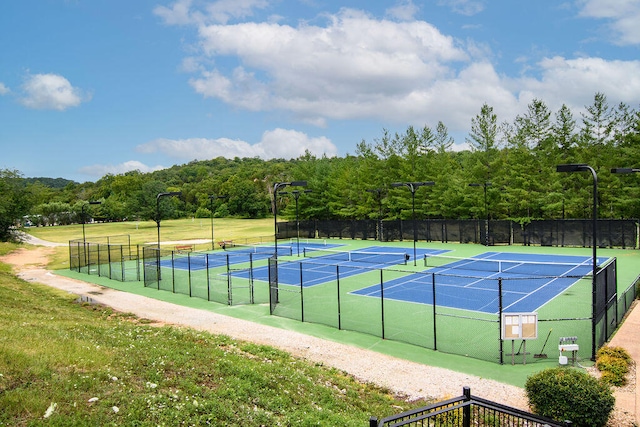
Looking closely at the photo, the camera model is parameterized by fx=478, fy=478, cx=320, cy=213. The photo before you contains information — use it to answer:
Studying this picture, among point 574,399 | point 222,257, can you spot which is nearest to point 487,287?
point 574,399

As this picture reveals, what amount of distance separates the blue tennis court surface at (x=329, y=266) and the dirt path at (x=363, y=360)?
7051 mm

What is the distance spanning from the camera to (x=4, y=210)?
55.2m

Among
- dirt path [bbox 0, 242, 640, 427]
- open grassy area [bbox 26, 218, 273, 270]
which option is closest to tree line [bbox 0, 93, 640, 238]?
open grassy area [bbox 26, 218, 273, 270]

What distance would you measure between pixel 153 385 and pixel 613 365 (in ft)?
37.3

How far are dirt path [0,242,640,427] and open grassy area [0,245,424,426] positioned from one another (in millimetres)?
1056

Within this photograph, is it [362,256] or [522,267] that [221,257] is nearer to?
[362,256]

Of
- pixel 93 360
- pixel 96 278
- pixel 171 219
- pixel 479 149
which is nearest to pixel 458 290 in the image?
pixel 93 360

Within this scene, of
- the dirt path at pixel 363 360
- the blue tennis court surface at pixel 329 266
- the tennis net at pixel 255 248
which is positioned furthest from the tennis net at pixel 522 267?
the tennis net at pixel 255 248

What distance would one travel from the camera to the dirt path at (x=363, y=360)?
11848 millimetres

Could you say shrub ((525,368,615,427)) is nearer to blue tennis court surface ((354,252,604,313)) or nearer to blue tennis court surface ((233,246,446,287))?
blue tennis court surface ((354,252,604,313))

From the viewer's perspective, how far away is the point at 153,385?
27.7 feet

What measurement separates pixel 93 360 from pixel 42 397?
1911 mm

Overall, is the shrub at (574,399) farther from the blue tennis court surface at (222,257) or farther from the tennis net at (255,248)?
the tennis net at (255,248)

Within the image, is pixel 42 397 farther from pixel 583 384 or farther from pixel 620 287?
pixel 620 287
